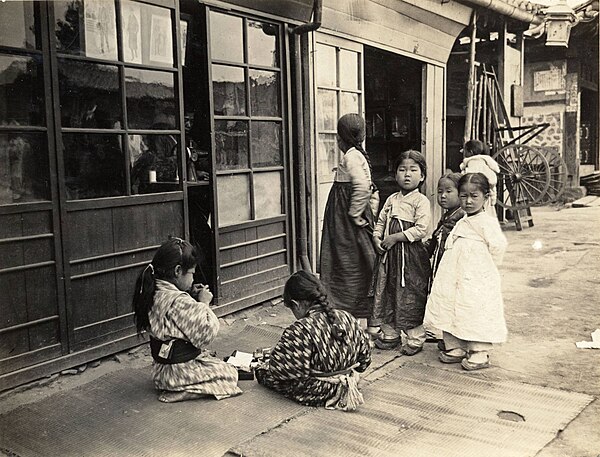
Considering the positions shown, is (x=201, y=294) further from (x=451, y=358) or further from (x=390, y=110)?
(x=390, y=110)

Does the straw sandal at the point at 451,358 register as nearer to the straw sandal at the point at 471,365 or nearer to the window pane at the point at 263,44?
the straw sandal at the point at 471,365

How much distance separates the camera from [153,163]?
4.39 m

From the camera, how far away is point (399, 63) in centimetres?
891

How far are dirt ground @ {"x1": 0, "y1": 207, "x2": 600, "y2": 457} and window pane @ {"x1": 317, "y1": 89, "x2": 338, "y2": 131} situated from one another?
1.98 m

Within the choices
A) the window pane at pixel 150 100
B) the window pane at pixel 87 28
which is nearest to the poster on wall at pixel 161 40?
the window pane at pixel 150 100

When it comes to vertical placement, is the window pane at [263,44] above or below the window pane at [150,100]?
above

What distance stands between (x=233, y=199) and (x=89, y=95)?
165 cm

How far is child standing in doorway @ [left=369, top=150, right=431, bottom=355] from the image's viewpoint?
4145 millimetres

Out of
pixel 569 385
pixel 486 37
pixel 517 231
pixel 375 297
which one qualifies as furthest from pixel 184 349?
pixel 486 37

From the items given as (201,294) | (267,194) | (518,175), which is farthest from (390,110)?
(201,294)

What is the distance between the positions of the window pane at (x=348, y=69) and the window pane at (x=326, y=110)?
0.26m

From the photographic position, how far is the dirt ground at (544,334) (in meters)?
3.36

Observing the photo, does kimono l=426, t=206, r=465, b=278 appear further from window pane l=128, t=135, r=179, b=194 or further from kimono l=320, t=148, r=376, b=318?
window pane l=128, t=135, r=179, b=194

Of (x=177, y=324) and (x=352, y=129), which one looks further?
(x=352, y=129)
